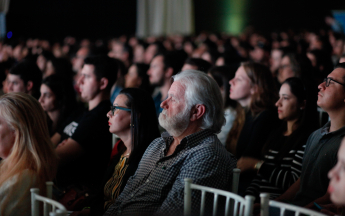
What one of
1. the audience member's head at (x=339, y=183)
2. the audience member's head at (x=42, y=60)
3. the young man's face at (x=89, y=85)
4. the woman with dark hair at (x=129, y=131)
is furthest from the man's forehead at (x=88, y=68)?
the audience member's head at (x=42, y=60)

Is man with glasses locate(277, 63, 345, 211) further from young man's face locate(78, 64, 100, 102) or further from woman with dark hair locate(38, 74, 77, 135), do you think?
woman with dark hair locate(38, 74, 77, 135)

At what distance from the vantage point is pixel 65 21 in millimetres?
14891

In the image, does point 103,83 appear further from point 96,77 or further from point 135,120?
point 135,120

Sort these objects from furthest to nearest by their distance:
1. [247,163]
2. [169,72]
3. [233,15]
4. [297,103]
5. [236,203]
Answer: [233,15]
[169,72]
[247,163]
[297,103]
[236,203]

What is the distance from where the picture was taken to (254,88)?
298 cm

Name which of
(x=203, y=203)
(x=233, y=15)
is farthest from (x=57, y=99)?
(x=233, y=15)

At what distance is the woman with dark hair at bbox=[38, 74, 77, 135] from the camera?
3334mm

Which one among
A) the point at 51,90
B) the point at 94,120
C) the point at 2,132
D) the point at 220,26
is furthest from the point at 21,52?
the point at 220,26

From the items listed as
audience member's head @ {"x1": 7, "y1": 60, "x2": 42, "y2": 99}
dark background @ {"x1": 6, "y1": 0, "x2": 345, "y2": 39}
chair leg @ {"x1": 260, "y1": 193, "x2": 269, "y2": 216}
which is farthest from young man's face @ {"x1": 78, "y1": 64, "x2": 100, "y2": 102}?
dark background @ {"x1": 6, "y1": 0, "x2": 345, "y2": 39}

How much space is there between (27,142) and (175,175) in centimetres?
74

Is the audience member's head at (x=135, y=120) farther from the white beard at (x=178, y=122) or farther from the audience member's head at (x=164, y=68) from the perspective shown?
the audience member's head at (x=164, y=68)

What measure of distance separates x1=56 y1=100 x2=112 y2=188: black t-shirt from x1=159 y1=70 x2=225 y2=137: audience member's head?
0.95 m

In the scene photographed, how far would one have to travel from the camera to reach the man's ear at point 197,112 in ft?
6.23

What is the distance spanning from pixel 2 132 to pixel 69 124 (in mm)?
1298
